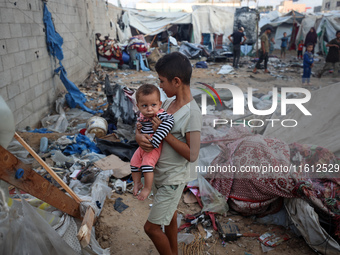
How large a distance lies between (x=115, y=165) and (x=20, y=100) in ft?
6.64

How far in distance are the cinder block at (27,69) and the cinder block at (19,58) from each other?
8 centimetres

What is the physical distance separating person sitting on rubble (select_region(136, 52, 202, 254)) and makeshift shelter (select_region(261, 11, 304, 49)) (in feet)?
56.3

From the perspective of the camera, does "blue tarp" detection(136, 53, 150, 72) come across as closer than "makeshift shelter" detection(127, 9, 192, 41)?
Yes

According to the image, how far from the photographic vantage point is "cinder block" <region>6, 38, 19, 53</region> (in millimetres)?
3943

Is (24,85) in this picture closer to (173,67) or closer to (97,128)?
(97,128)

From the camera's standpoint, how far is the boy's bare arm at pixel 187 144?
154 cm

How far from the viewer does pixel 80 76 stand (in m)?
8.19

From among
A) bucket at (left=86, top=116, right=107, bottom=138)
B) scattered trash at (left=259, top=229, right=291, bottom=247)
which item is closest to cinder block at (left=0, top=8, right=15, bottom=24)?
bucket at (left=86, top=116, right=107, bottom=138)

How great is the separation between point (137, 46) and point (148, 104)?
1026cm

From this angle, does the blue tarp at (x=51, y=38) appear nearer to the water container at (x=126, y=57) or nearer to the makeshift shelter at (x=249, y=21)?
the water container at (x=126, y=57)

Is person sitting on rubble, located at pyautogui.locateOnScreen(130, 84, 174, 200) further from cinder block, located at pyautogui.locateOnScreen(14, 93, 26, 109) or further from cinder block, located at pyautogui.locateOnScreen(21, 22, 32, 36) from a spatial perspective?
cinder block, located at pyautogui.locateOnScreen(21, 22, 32, 36)

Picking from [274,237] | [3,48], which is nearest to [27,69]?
[3,48]

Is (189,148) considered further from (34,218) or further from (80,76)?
(80,76)

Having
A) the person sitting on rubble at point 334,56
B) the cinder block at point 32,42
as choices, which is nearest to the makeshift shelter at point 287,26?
the person sitting on rubble at point 334,56
